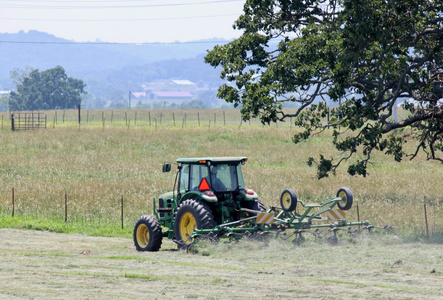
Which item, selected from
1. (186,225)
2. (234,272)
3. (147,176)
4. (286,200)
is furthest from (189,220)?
(147,176)

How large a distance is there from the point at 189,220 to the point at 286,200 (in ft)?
8.19

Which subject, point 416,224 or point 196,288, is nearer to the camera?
point 196,288

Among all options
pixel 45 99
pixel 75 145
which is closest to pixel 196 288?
pixel 75 145

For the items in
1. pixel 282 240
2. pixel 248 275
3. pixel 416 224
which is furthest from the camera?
pixel 416 224

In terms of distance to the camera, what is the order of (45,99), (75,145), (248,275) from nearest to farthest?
(248,275) → (75,145) → (45,99)

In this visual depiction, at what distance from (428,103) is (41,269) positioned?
14990 mm

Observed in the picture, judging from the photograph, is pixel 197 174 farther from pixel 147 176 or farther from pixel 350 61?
pixel 147 176

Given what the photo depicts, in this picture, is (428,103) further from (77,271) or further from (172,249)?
(77,271)

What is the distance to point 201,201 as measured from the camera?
1722cm

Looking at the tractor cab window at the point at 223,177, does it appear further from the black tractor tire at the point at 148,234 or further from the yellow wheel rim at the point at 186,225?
the black tractor tire at the point at 148,234

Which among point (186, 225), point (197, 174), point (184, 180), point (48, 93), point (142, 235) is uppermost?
point (48, 93)

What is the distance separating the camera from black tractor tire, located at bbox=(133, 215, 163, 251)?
17.7 metres

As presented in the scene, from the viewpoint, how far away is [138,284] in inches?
493

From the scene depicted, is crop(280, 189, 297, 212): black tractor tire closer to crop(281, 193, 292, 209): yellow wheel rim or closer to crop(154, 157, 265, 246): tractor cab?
crop(281, 193, 292, 209): yellow wheel rim
